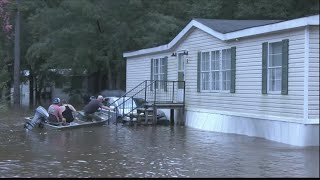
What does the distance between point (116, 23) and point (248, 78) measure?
63.8 ft

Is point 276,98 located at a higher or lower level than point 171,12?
lower

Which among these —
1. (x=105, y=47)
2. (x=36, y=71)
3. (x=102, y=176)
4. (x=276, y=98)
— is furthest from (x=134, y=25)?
(x=102, y=176)

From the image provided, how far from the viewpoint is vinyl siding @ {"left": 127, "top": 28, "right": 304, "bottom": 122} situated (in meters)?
14.5

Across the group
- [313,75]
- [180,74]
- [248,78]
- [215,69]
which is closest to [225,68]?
[215,69]

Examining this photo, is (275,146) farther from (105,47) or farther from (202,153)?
(105,47)

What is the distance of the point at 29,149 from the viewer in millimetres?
13938

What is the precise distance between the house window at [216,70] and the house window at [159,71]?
3910mm

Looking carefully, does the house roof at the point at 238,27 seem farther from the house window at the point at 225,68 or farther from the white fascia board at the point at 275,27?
the house window at the point at 225,68

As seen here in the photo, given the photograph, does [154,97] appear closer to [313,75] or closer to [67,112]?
[67,112]

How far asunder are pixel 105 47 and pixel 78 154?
75.6 ft

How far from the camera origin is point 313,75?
13828 millimetres

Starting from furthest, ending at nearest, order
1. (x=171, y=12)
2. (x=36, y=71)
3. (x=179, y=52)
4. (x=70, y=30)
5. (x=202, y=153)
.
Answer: (x=36, y=71), (x=171, y=12), (x=70, y=30), (x=179, y=52), (x=202, y=153)

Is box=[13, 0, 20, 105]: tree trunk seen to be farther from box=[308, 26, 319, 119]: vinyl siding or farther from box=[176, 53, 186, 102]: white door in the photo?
box=[308, 26, 319, 119]: vinyl siding

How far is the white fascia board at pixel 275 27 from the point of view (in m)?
13.5
